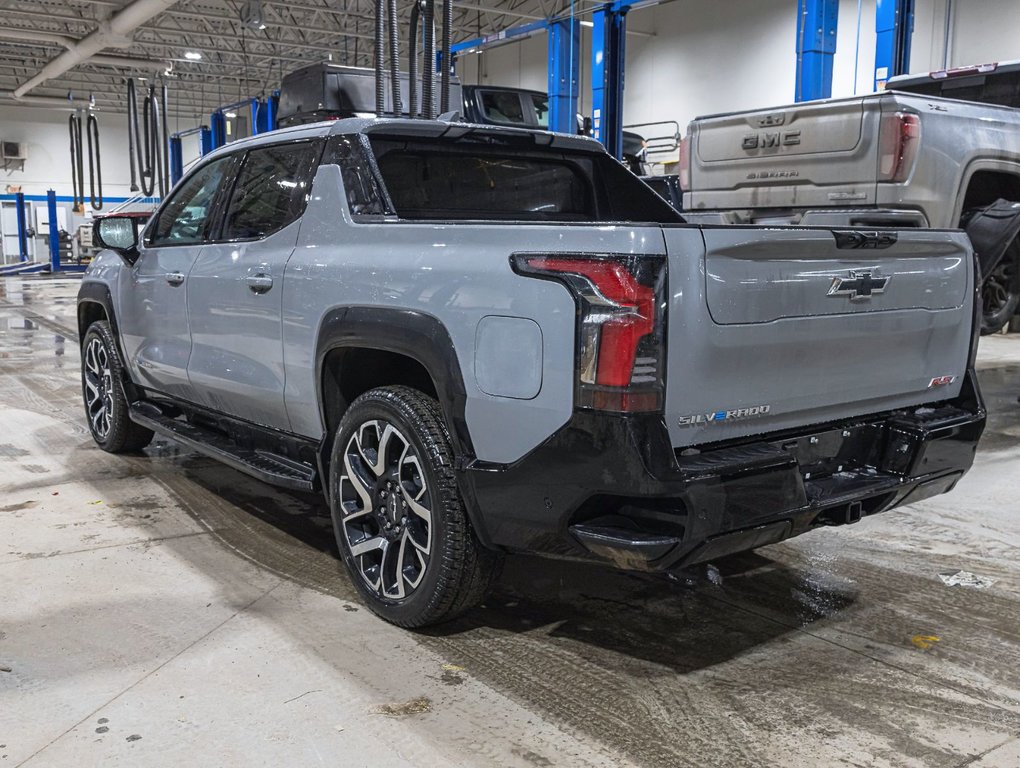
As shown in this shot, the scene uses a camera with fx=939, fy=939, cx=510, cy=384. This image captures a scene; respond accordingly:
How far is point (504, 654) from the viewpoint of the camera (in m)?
3.06

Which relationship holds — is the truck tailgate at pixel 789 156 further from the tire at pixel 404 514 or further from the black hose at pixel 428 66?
the tire at pixel 404 514

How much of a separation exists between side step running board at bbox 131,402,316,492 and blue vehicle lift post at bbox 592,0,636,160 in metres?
8.70

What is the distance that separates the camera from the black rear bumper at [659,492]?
249 centimetres

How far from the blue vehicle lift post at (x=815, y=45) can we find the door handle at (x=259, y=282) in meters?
7.78

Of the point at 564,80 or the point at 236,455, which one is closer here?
the point at 236,455

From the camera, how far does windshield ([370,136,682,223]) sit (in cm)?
385

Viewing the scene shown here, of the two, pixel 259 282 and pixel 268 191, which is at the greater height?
pixel 268 191

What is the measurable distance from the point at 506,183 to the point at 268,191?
Result: 103cm

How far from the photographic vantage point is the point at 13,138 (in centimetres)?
3816

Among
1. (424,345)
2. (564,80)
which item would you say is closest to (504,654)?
(424,345)

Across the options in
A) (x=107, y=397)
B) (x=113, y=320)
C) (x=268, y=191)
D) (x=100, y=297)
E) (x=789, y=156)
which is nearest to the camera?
(x=268, y=191)

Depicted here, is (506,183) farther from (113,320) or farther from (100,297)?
(100,297)

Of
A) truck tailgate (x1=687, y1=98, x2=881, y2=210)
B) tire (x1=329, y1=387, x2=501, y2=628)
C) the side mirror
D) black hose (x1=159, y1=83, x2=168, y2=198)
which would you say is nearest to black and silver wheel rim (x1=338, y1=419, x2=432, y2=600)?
tire (x1=329, y1=387, x2=501, y2=628)

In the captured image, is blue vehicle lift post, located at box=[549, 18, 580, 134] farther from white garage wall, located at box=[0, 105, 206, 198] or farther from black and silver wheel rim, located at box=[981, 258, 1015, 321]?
white garage wall, located at box=[0, 105, 206, 198]
